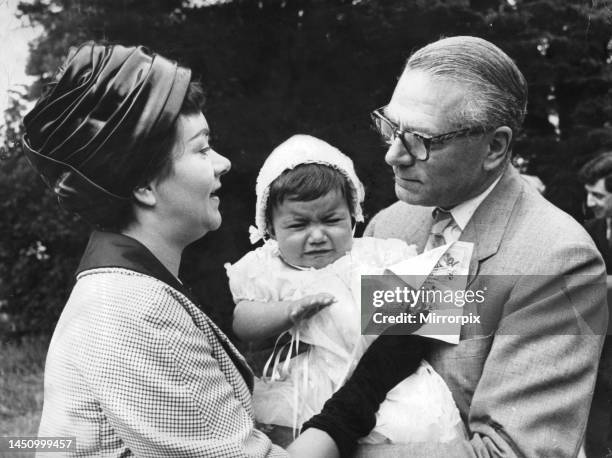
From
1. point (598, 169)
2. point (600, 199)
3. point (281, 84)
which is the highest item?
point (281, 84)

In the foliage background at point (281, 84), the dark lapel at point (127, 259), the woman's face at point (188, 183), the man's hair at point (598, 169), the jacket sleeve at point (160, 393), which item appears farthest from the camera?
the man's hair at point (598, 169)

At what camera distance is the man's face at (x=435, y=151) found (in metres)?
1.61

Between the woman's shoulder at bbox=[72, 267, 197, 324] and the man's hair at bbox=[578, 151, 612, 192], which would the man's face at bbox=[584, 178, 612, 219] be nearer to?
the man's hair at bbox=[578, 151, 612, 192]

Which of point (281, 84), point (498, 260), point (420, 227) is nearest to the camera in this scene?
point (498, 260)

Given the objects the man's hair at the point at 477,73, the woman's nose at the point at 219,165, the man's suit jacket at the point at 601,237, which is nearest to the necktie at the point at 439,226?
the man's hair at the point at 477,73

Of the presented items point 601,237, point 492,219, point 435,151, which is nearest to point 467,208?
point 492,219

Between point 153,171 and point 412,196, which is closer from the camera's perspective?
point 153,171

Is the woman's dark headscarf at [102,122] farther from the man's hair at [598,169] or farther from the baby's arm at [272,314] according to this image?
the man's hair at [598,169]

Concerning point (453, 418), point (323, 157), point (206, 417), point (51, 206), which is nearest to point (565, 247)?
point (453, 418)

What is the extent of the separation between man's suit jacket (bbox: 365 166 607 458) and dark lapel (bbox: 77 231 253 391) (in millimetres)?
598

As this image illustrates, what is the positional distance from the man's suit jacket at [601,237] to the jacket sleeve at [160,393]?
1785 millimetres

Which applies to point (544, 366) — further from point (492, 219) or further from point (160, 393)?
point (160, 393)

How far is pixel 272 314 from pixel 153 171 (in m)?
0.61

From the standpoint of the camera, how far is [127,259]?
1284mm
